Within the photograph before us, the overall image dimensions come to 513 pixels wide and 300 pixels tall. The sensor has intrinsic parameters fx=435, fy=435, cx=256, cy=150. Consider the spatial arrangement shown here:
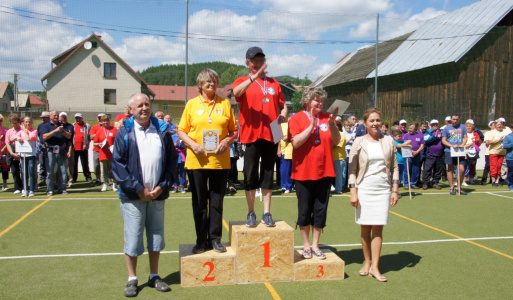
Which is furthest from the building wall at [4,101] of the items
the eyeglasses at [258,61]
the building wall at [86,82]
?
the eyeglasses at [258,61]

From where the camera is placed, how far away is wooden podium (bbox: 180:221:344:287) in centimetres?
480

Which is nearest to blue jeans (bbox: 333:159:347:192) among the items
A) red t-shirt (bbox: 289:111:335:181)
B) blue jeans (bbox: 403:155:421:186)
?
blue jeans (bbox: 403:155:421:186)

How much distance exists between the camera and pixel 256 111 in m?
5.01

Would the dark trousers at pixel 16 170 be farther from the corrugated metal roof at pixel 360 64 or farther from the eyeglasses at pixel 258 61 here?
the corrugated metal roof at pixel 360 64

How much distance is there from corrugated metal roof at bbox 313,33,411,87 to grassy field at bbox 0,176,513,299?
2429cm

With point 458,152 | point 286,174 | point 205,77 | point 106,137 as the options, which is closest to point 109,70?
point 106,137

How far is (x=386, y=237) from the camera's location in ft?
23.5

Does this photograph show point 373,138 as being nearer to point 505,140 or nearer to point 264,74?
point 264,74

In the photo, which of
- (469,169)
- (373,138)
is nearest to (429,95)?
(469,169)

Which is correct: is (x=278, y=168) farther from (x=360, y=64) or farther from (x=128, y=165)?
(x=360, y=64)

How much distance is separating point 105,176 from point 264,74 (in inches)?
326

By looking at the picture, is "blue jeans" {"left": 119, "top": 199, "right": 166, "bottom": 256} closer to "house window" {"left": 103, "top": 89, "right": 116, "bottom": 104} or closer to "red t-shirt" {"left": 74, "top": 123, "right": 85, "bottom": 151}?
"red t-shirt" {"left": 74, "top": 123, "right": 85, "bottom": 151}

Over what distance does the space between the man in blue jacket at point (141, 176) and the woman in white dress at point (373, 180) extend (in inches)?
86.4

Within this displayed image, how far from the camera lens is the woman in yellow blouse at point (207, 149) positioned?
4.84 metres
